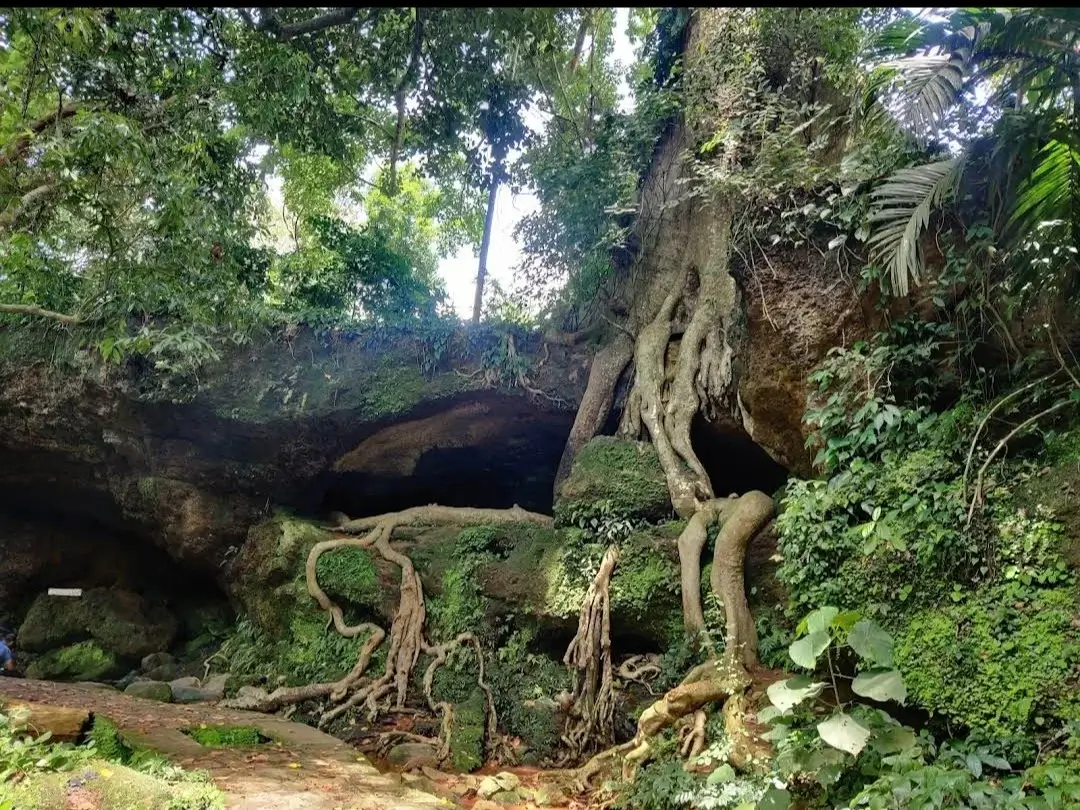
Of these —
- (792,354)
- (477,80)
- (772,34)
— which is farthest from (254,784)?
(772,34)

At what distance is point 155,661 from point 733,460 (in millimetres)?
9888

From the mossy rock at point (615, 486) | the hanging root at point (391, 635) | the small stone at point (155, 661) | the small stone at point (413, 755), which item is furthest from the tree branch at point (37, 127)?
the small stone at point (155, 661)

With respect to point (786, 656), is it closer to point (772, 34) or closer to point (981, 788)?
point (981, 788)

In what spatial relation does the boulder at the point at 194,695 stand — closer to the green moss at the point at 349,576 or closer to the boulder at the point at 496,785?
the green moss at the point at 349,576

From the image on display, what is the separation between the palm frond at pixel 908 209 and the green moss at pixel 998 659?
2.10 metres

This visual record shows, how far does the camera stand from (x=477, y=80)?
766 cm

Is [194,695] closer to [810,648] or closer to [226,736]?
[226,736]

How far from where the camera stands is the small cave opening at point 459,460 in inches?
419

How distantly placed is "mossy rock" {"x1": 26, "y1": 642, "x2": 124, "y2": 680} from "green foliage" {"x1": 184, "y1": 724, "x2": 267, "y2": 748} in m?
6.17

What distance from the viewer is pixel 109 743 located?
5.09 meters

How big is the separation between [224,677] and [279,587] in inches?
54.2

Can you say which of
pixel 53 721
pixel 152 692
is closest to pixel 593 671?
pixel 53 721

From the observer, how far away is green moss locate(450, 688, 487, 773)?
6719 millimetres

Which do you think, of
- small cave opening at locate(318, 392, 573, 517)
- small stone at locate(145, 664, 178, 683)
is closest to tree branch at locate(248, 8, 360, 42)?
small cave opening at locate(318, 392, 573, 517)
